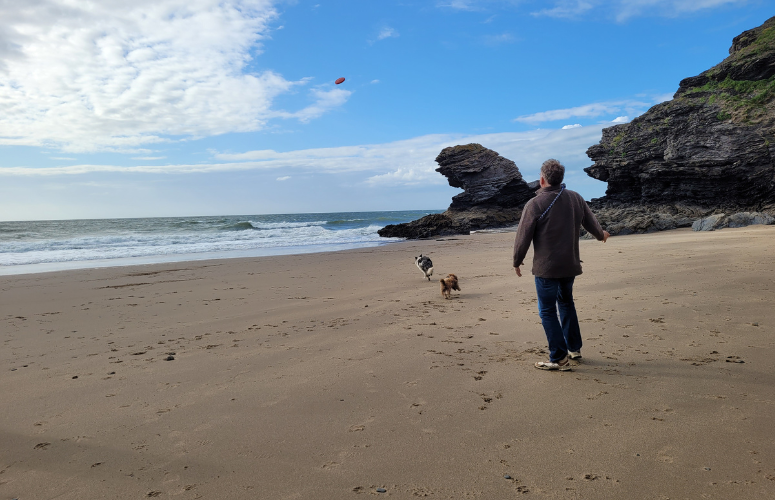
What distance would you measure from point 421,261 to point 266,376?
623 cm

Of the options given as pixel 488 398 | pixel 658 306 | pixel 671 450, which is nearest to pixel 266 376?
pixel 488 398

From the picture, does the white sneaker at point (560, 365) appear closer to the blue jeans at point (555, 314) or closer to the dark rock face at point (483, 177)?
the blue jeans at point (555, 314)

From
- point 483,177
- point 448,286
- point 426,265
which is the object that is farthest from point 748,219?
point 483,177

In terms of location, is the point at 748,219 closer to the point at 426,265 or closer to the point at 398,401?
the point at 426,265

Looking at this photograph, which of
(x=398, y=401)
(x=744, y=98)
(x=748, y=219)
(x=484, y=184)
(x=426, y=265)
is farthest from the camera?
(x=484, y=184)

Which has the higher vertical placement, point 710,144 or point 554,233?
point 710,144

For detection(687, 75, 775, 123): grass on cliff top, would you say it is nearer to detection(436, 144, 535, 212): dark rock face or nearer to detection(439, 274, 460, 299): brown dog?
detection(436, 144, 535, 212): dark rock face

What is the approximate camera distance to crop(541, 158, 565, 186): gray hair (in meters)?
4.10

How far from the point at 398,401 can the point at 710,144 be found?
29.0 meters

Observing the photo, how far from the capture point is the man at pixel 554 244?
Answer: 4.02m

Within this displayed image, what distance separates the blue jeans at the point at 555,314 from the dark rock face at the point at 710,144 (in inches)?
937

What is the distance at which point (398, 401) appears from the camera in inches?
137

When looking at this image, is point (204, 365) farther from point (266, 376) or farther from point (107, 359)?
point (107, 359)

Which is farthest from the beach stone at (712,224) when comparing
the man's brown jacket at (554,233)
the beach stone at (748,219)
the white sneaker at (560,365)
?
the white sneaker at (560,365)
